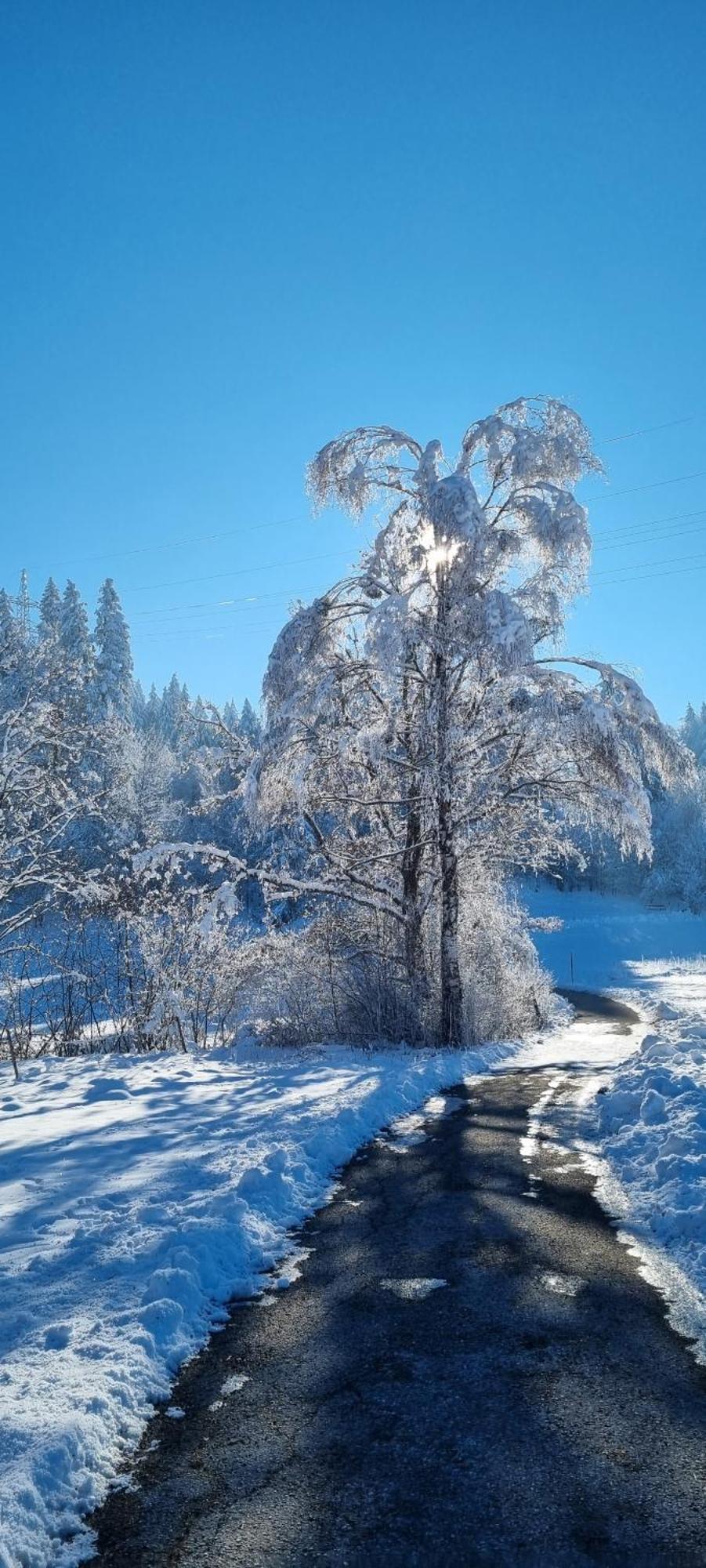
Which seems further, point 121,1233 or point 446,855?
point 446,855

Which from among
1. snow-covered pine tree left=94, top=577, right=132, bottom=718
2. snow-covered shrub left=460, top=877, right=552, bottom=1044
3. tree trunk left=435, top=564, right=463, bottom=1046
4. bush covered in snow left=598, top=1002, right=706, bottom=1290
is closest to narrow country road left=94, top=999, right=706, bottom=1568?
bush covered in snow left=598, top=1002, right=706, bottom=1290

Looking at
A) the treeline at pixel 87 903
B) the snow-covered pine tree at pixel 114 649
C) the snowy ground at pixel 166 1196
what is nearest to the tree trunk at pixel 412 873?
the snowy ground at pixel 166 1196

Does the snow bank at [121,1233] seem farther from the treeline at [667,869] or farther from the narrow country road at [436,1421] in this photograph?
the treeline at [667,869]

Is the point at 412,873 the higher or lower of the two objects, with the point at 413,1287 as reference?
higher

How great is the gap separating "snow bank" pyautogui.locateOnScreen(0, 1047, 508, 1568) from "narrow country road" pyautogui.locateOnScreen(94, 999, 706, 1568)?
0.54 feet

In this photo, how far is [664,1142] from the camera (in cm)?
625

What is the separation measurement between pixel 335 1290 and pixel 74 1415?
1.54 m

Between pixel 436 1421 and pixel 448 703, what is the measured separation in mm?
10754

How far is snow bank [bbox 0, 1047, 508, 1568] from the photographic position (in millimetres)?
2838

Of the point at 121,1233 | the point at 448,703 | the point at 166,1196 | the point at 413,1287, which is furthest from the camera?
the point at 448,703

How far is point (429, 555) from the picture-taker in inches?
520

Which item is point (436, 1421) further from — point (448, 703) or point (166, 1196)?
point (448, 703)

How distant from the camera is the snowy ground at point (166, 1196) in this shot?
297cm

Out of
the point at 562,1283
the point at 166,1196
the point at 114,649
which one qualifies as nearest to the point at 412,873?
the point at 166,1196
